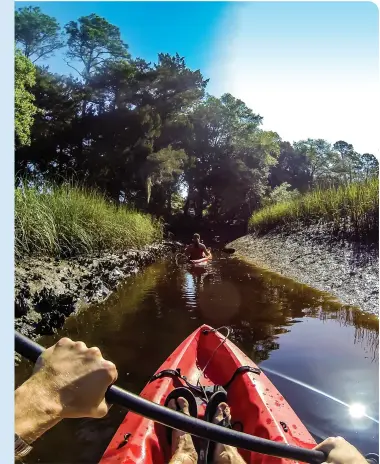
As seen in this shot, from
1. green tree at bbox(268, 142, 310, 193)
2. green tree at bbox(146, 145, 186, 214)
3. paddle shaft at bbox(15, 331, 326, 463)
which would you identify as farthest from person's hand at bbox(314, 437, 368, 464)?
green tree at bbox(146, 145, 186, 214)

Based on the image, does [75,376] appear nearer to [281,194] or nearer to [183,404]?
[183,404]

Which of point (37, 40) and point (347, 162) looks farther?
point (37, 40)

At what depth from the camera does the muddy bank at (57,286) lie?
183cm

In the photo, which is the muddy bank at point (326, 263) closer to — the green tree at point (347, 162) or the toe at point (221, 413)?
the green tree at point (347, 162)

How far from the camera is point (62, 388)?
39 centimetres

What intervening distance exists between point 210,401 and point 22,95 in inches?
168

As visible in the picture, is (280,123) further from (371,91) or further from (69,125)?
(69,125)

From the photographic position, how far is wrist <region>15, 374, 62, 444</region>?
14.6 inches

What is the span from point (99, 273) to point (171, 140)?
3982 mm

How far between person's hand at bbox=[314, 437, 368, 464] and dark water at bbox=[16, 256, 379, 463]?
707mm

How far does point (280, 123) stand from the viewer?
3.80ft

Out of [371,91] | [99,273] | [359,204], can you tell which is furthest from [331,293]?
[371,91]

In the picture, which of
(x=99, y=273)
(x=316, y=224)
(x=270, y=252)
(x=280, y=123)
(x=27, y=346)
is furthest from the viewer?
(x=270, y=252)

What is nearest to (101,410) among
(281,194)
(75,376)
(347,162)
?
(75,376)
